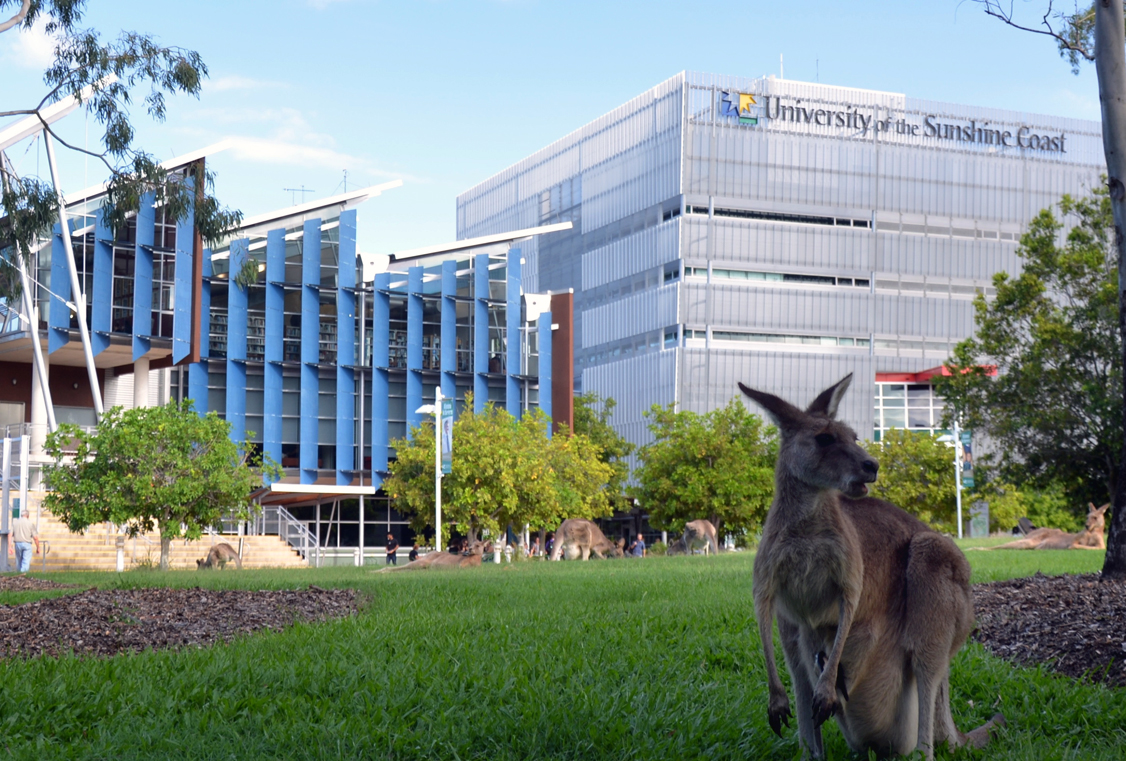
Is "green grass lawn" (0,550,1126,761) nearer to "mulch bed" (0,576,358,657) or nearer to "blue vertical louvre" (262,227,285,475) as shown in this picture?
"mulch bed" (0,576,358,657)

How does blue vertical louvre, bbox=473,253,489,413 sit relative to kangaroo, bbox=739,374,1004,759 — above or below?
above

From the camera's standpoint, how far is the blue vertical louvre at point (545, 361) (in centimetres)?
→ 6212

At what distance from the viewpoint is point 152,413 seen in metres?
31.0

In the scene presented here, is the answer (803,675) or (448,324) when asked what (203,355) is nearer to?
(448,324)

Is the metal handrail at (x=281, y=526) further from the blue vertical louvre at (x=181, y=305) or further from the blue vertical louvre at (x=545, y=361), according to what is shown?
the blue vertical louvre at (x=545, y=361)

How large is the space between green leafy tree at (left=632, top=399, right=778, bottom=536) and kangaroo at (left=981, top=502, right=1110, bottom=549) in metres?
11.6

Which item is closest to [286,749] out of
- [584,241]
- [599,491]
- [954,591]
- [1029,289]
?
[954,591]

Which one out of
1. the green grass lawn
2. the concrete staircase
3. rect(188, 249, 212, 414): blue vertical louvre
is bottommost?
the concrete staircase

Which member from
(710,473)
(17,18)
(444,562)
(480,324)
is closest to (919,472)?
(710,473)

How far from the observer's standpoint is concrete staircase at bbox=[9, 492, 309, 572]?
35312 mm

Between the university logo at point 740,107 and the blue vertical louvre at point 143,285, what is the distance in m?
45.3

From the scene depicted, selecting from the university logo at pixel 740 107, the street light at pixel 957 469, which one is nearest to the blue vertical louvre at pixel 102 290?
the street light at pixel 957 469

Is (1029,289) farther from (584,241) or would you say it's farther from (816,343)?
(584,241)

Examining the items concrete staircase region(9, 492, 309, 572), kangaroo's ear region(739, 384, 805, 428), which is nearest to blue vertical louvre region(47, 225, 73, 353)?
concrete staircase region(9, 492, 309, 572)
